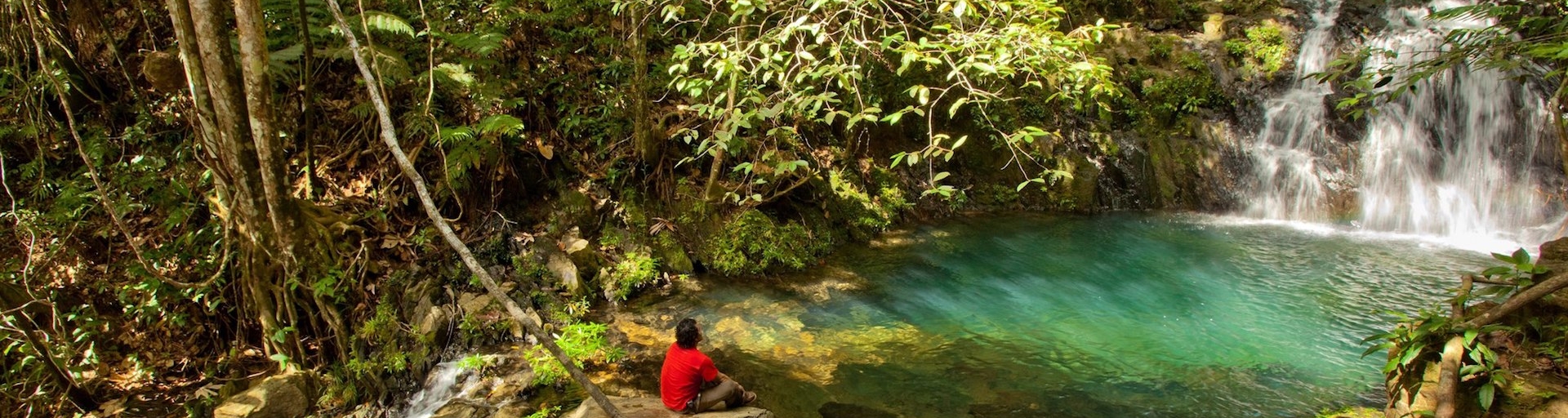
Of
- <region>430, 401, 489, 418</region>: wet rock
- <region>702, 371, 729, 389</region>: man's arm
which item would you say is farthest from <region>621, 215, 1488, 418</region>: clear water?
<region>430, 401, 489, 418</region>: wet rock

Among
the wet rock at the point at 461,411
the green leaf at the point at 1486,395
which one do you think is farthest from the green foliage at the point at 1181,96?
the wet rock at the point at 461,411

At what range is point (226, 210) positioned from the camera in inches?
221

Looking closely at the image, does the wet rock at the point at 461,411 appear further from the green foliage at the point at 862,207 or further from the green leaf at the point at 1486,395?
the green leaf at the point at 1486,395

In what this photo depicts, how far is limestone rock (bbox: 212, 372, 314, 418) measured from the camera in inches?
199

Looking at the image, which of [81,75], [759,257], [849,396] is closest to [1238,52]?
[759,257]

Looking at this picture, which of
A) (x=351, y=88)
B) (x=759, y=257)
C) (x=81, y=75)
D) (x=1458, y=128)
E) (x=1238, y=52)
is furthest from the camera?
(x=1238, y=52)

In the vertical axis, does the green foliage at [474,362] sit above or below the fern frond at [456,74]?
below

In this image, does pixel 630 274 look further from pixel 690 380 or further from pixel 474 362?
pixel 690 380

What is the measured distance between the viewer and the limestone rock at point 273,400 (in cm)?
506

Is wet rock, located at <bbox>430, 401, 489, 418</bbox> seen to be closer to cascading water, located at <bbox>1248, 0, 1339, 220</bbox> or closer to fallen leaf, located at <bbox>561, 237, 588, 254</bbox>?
fallen leaf, located at <bbox>561, 237, 588, 254</bbox>

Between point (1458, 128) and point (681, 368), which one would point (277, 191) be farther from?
point (1458, 128)

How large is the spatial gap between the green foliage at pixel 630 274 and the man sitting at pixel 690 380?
9.00 feet

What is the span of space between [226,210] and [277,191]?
0.56 meters

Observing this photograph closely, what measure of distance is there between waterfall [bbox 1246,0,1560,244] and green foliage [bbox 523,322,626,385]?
1166cm
